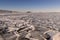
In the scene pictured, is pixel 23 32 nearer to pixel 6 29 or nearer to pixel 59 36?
pixel 6 29

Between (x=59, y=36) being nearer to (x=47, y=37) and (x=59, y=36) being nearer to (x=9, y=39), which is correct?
(x=47, y=37)

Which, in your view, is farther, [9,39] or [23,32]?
[23,32]

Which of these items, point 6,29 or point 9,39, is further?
point 6,29

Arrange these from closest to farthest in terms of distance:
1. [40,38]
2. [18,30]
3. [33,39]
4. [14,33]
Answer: [33,39] → [40,38] → [14,33] → [18,30]

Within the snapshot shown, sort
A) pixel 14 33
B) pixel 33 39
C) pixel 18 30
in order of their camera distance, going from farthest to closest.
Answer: pixel 18 30, pixel 14 33, pixel 33 39

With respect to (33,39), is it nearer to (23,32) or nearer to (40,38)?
(40,38)

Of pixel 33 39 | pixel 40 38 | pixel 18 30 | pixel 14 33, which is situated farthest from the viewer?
pixel 18 30

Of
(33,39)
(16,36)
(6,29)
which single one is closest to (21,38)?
(16,36)

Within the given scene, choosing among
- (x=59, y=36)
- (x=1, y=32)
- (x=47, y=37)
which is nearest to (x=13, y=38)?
(x=1, y=32)
